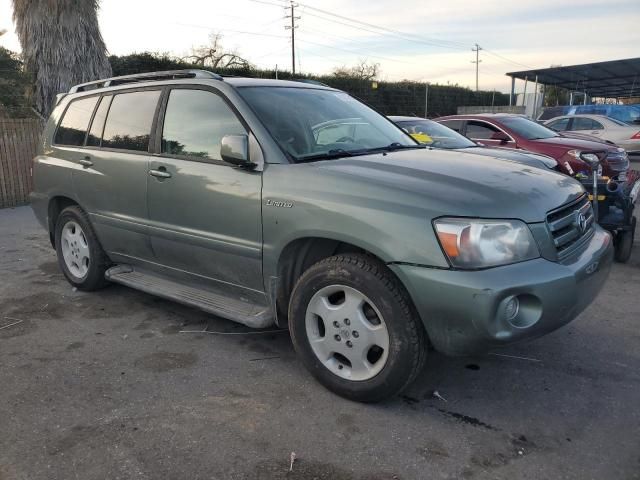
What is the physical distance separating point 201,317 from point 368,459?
2.24m

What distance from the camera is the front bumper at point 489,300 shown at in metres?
2.54

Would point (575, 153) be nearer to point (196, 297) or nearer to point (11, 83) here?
point (196, 297)

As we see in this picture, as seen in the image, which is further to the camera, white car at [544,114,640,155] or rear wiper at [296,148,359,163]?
white car at [544,114,640,155]

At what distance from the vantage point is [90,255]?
478 centimetres

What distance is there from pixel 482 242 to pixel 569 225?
2.51ft

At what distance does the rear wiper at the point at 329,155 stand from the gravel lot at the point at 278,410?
1326 millimetres

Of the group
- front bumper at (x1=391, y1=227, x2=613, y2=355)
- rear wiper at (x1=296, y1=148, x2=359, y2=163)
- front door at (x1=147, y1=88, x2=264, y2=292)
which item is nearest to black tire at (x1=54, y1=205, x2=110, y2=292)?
front door at (x1=147, y1=88, x2=264, y2=292)

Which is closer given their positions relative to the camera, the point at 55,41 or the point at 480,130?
the point at 480,130

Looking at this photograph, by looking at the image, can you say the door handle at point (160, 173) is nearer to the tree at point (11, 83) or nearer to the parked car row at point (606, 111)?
the tree at point (11, 83)

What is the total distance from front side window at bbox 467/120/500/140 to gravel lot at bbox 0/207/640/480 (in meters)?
5.56

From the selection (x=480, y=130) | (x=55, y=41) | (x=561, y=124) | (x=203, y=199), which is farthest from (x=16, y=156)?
(x=561, y=124)

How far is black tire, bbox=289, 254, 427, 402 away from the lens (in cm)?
277

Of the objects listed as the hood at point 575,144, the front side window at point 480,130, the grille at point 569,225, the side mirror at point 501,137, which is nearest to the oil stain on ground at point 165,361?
the grille at point 569,225

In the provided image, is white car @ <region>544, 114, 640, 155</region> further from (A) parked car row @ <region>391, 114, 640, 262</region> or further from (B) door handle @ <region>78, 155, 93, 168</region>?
(B) door handle @ <region>78, 155, 93, 168</region>
